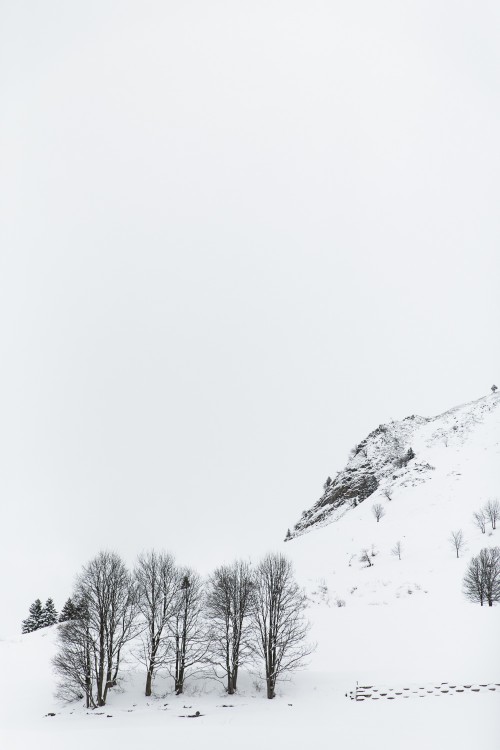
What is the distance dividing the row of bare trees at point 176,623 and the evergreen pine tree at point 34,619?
3855 cm

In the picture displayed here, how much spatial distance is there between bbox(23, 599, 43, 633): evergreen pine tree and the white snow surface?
2092 centimetres

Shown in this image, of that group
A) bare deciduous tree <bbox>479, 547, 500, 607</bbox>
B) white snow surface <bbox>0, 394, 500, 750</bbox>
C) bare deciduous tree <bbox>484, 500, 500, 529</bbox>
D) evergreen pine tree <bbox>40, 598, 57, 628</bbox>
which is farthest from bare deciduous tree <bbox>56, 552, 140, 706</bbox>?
bare deciduous tree <bbox>484, 500, 500, 529</bbox>

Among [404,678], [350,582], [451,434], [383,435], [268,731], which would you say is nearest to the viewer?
[268,731]

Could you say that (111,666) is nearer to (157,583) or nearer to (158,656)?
(158,656)

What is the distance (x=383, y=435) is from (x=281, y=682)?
8659 cm

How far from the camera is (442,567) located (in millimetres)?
47438

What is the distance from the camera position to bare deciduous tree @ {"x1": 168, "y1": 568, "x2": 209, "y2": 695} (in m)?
29.6

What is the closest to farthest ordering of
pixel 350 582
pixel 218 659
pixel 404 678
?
pixel 404 678 → pixel 218 659 → pixel 350 582

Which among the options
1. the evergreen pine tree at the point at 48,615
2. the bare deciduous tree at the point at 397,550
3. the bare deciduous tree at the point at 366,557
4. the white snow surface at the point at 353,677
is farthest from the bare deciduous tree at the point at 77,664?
the evergreen pine tree at the point at 48,615

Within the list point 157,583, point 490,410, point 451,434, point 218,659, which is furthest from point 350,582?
point 490,410

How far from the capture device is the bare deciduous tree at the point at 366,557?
179ft

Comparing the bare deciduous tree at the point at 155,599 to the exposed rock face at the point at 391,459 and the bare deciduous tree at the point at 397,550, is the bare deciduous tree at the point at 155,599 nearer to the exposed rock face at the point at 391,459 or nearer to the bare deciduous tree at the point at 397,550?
the bare deciduous tree at the point at 397,550

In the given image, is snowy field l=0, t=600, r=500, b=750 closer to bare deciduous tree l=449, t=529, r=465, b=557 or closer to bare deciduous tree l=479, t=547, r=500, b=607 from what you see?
bare deciduous tree l=479, t=547, r=500, b=607

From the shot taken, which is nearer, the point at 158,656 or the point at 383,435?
the point at 158,656
